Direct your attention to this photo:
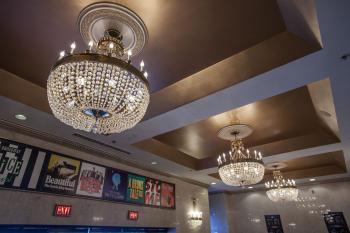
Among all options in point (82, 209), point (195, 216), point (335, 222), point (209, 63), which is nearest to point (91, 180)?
point (82, 209)

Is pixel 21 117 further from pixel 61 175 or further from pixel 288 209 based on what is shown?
pixel 288 209

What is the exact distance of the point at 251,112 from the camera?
4.30 metres

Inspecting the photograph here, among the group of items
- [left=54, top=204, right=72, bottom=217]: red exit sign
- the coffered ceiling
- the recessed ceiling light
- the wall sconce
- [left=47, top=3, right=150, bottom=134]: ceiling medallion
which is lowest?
[left=54, top=204, right=72, bottom=217]: red exit sign

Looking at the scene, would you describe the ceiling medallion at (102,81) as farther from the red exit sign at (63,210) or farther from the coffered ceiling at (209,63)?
the red exit sign at (63,210)

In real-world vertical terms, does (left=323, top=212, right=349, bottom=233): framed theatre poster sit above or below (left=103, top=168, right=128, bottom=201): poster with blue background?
below

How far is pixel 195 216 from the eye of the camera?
24.3 ft

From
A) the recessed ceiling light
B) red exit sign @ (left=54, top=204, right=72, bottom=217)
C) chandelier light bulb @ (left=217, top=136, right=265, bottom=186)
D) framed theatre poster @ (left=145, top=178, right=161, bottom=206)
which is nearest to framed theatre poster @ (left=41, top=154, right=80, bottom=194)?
red exit sign @ (left=54, top=204, right=72, bottom=217)

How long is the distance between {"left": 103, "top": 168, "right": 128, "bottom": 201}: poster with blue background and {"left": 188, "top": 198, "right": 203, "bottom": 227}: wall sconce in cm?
291

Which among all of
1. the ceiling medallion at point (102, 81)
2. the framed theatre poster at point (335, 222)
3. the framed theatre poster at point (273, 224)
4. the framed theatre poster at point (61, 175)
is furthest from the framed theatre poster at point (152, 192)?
the framed theatre poster at point (335, 222)

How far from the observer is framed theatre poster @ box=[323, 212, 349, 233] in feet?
24.6

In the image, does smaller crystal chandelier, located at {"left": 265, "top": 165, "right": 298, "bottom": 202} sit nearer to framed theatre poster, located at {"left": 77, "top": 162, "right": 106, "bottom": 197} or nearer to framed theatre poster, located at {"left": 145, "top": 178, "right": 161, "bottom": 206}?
framed theatre poster, located at {"left": 145, "top": 178, "right": 161, "bottom": 206}

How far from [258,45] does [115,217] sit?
176 inches

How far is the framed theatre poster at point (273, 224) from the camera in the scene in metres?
8.56

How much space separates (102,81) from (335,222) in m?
9.24
